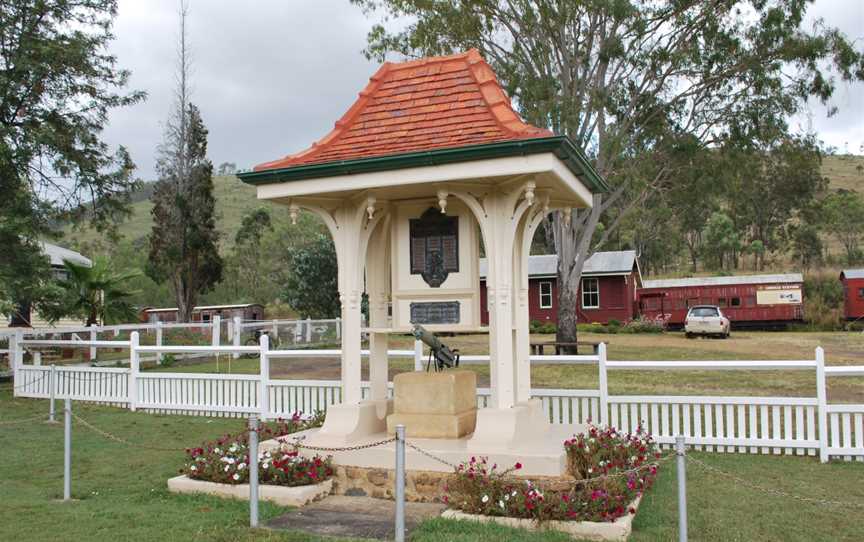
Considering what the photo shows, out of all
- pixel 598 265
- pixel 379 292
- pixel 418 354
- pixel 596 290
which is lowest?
pixel 418 354

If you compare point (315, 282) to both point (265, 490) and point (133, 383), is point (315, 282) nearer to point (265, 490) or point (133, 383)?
point (133, 383)

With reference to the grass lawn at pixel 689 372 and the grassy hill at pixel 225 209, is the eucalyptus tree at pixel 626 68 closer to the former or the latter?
the grass lawn at pixel 689 372

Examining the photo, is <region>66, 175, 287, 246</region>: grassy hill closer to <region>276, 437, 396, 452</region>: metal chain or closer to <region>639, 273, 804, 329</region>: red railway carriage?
<region>639, 273, 804, 329</region>: red railway carriage

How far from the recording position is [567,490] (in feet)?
21.6

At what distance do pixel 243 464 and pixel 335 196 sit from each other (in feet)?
10.4

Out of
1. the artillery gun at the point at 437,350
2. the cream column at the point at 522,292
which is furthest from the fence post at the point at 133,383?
the cream column at the point at 522,292

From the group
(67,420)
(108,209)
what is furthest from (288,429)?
(108,209)

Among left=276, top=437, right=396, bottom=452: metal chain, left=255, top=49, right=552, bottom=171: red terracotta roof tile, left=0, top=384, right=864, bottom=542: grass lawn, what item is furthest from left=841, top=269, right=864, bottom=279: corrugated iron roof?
left=276, top=437, right=396, bottom=452: metal chain

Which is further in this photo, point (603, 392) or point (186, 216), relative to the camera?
point (186, 216)

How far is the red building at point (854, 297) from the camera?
36625 mm

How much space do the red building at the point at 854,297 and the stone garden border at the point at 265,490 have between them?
1459 inches

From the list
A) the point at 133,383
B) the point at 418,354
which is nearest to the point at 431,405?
the point at 418,354

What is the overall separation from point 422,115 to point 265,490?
14.7 feet

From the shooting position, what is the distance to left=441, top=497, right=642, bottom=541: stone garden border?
588cm
